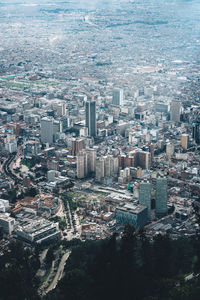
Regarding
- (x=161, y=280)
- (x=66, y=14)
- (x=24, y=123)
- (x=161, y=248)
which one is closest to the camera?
(x=161, y=280)

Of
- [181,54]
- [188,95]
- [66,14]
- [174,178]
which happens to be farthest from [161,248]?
[66,14]

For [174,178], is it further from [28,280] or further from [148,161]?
[28,280]

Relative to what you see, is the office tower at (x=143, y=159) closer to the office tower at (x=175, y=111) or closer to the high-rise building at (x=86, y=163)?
the high-rise building at (x=86, y=163)

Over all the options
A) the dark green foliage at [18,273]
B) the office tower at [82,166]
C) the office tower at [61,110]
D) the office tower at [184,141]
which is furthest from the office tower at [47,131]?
the dark green foliage at [18,273]

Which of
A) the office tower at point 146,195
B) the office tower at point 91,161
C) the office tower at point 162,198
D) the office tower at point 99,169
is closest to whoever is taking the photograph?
the office tower at point 146,195

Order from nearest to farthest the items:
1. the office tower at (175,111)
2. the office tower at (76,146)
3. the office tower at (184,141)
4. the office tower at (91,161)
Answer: the office tower at (91,161) → the office tower at (76,146) → the office tower at (184,141) → the office tower at (175,111)

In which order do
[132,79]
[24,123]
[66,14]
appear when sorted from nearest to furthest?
1. [24,123]
2. [132,79]
3. [66,14]

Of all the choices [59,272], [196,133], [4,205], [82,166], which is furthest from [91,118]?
[59,272]
